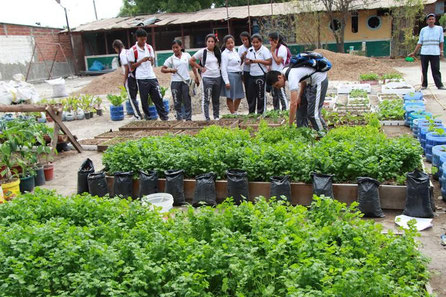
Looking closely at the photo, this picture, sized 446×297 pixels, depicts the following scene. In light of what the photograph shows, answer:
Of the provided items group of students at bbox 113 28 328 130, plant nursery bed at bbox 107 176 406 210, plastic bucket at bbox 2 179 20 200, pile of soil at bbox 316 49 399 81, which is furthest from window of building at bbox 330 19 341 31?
plastic bucket at bbox 2 179 20 200

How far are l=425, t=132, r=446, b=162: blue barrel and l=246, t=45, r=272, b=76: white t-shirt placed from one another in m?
4.07

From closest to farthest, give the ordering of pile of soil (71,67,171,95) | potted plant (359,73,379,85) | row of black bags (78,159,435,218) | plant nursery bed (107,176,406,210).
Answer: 1. row of black bags (78,159,435,218)
2. plant nursery bed (107,176,406,210)
3. potted plant (359,73,379,85)
4. pile of soil (71,67,171,95)

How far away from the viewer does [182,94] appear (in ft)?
34.1

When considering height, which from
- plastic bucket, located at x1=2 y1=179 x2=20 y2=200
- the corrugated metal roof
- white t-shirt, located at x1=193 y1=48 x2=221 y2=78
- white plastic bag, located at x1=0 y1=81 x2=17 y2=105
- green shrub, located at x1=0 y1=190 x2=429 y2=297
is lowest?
plastic bucket, located at x1=2 y1=179 x2=20 y2=200

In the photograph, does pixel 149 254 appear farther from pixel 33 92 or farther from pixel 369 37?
pixel 369 37

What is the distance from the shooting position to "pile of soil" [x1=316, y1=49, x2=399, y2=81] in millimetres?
19484

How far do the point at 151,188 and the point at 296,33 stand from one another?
879 inches

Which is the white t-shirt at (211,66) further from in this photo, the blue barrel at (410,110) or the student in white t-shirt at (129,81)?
the blue barrel at (410,110)

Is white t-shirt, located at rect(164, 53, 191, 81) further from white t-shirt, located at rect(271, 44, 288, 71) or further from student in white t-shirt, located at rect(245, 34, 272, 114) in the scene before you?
white t-shirt, located at rect(271, 44, 288, 71)

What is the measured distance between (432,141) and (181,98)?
5.77m

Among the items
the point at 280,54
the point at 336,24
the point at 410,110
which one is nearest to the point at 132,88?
the point at 280,54

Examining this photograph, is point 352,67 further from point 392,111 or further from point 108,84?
point 108,84

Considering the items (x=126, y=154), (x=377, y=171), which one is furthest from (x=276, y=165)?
(x=126, y=154)

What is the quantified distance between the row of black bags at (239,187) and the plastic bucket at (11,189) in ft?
3.14
